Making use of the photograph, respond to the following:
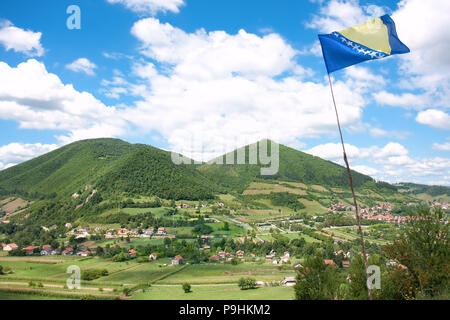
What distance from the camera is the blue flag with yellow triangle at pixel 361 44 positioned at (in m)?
7.17

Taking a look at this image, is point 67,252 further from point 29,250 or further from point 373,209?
point 373,209

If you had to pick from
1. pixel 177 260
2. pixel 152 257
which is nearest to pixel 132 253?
pixel 152 257

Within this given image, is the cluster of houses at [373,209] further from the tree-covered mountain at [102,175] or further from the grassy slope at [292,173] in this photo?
the tree-covered mountain at [102,175]

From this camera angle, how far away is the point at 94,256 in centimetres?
5288

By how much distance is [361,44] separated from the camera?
7281 millimetres

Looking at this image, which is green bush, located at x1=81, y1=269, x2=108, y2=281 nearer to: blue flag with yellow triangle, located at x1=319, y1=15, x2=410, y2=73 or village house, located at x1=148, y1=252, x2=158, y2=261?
village house, located at x1=148, y1=252, x2=158, y2=261

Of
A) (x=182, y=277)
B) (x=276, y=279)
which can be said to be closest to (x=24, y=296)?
(x=182, y=277)

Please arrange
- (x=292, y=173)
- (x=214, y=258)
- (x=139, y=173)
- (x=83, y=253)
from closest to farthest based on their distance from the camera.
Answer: (x=214, y=258) → (x=83, y=253) → (x=139, y=173) → (x=292, y=173)

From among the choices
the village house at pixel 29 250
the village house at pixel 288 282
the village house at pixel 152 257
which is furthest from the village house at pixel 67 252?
the village house at pixel 288 282

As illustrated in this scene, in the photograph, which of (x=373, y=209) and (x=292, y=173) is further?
(x=292, y=173)

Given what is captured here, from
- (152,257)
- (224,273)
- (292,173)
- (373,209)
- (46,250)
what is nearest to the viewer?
(224,273)

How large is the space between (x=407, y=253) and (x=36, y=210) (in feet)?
376
